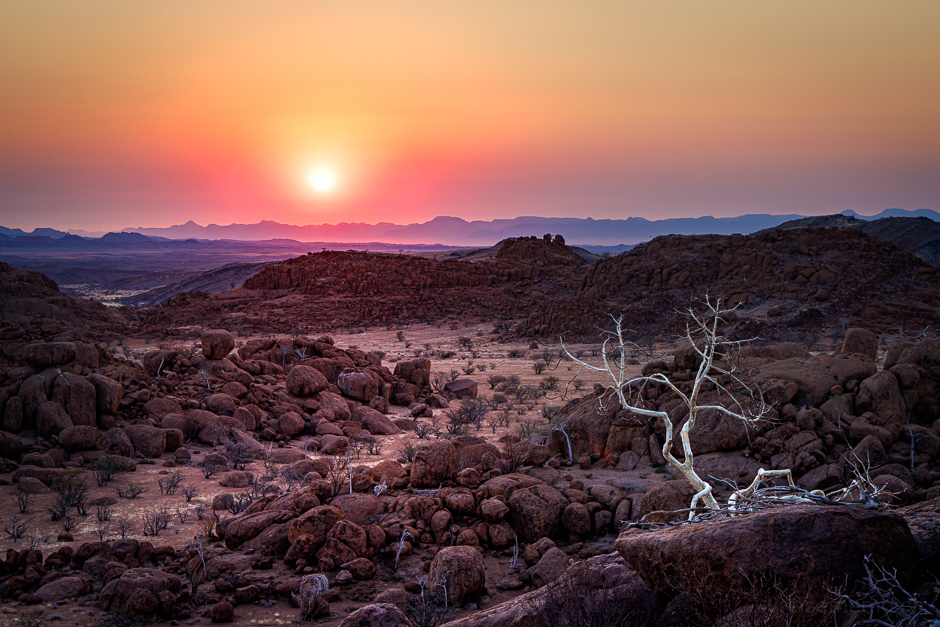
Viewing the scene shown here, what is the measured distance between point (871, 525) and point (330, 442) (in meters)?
9.53

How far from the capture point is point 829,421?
26.7 feet

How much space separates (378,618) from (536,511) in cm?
309

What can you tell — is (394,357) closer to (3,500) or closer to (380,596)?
(3,500)

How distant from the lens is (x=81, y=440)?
380 inches

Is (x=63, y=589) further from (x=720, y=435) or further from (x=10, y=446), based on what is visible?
(x=720, y=435)

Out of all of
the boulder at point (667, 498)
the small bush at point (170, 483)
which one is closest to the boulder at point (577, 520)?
the boulder at point (667, 498)

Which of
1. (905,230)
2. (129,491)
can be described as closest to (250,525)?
(129,491)

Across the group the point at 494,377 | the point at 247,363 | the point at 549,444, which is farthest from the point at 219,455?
the point at 494,377

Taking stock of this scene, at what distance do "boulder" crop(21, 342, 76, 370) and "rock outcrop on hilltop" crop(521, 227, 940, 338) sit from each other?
2046 centimetres

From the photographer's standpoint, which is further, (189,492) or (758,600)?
(189,492)

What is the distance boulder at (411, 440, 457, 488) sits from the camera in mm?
7906

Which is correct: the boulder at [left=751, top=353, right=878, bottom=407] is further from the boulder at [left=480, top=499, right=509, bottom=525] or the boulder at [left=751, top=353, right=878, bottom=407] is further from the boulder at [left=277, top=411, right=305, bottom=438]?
the boulder at [left=277, top=411, right=305, bottom=438]

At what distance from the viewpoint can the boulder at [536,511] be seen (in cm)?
666

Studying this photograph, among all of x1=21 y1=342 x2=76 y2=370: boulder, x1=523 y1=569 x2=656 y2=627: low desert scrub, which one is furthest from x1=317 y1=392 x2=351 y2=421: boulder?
x1=523 y1=569 x2=656 y2=627: low desert scrub
